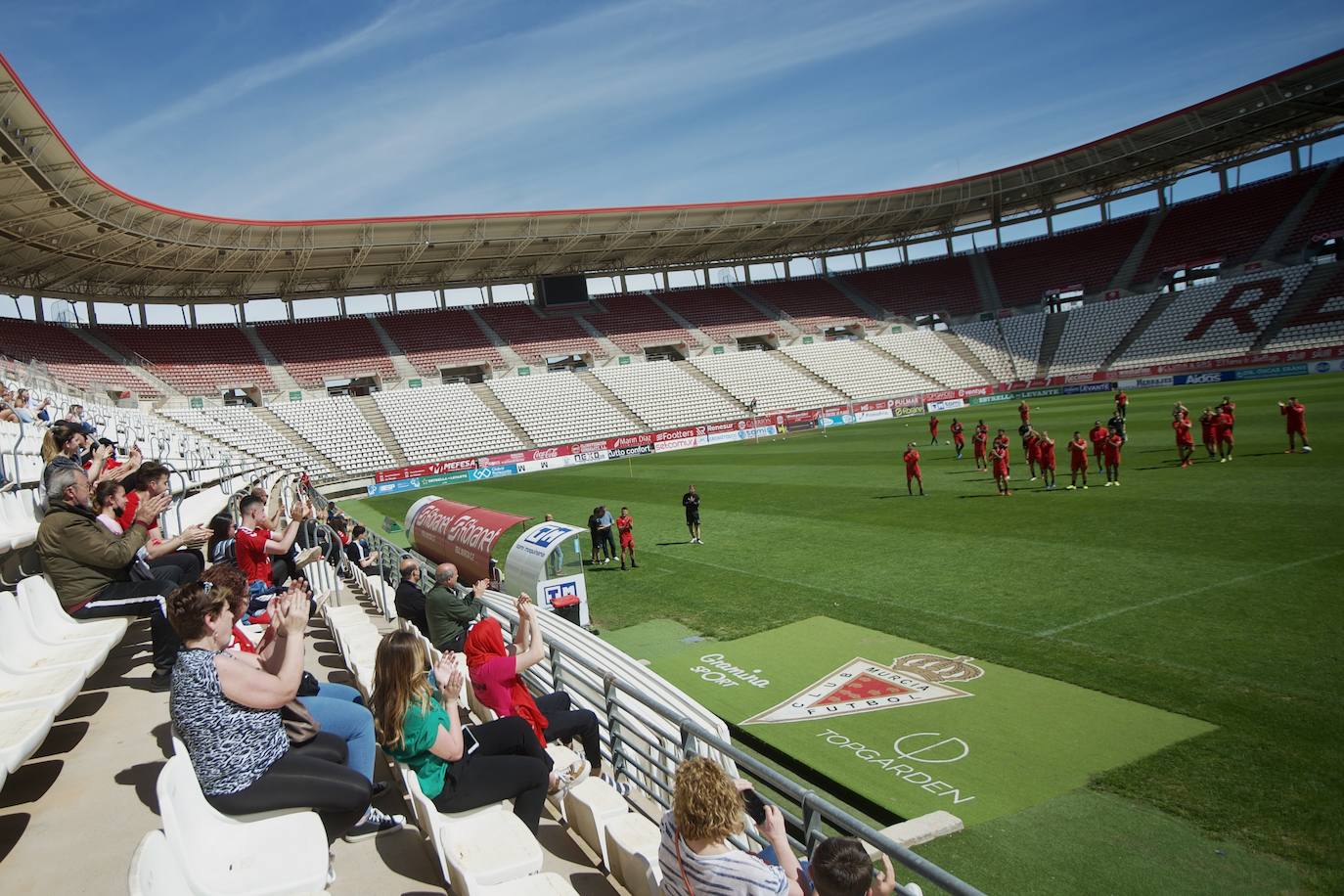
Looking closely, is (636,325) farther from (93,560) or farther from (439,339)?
(93,560)

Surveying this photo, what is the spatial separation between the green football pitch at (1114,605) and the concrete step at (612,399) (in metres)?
23.0

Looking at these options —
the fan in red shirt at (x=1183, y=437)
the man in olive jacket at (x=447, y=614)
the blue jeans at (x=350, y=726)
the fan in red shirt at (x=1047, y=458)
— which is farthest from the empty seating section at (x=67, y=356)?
the fan in red shirt at (x=1183, y=437)

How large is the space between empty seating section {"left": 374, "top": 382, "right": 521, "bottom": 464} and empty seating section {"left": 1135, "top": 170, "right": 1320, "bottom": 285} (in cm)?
4161

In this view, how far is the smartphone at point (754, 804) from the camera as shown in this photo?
3.91 meters

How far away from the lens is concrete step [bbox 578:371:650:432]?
50.6 m

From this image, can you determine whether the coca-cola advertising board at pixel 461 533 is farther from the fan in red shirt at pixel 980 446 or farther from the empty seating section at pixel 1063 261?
the empty seating section at pixel 1063 261

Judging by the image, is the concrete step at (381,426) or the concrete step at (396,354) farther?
the concrete step at (396,354)

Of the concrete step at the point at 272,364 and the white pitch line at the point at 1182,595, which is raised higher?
the concrete step at the point at 272,364

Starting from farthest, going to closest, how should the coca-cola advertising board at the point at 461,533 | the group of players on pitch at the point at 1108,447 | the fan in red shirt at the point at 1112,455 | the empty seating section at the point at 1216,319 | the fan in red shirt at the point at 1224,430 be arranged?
1. the empty seating section at the point at 1216,319
2. the fan in red shirt at the point at 1224,430
3. the group of players on pitch at the point at 1108,447
4. the fan in red shirt at the point at 1112,455
5. the coca-cola advertising board at the point at 461,533

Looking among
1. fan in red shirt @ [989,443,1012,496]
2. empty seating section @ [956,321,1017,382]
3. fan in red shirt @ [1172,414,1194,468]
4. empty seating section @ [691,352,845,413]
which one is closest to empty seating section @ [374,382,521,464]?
empty seating section @ [691,352,845,413]

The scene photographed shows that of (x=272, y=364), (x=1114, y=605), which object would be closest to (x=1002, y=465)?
(x=1114, y=605)

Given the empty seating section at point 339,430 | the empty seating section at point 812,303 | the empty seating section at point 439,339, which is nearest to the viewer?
the empty seating section at point 339,430

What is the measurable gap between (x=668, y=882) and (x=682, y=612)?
10.0m

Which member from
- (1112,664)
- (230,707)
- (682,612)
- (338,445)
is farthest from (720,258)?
(230,707)
